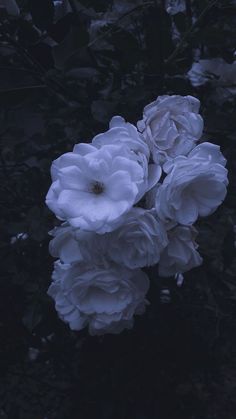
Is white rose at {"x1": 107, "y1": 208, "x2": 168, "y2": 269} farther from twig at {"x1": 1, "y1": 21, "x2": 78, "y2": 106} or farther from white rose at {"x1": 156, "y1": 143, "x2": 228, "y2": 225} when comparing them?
twig at {"x1": 1, "y1": 21, "x2": 78, "y2": 106}

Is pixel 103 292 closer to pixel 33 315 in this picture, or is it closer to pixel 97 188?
pixel 97 188

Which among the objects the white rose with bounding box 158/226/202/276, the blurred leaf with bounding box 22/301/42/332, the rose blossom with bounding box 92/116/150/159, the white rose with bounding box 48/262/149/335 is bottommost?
the blurred leaf with bounding box 22/301/42/332

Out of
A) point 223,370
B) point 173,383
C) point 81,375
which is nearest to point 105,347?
point 81,375

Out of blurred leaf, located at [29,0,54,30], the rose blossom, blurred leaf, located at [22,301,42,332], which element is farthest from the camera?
blurred leaf, located at [22,301,42,332]

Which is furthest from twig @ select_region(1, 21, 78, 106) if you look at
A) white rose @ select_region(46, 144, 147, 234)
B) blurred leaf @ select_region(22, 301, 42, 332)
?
blurred leaf @ select_region(22, 301, 42, 332)

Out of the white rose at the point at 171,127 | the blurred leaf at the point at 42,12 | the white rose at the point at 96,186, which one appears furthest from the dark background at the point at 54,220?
the white rose at the point at 96,186

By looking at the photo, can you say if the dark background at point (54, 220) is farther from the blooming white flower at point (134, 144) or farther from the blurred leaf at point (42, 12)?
the blooming white flower at point (134, 144)

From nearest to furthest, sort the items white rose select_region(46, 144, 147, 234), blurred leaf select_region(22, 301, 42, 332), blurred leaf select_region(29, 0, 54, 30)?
white rose select_region(46, 144, 147, 234) < blurred leaf select_region(29, 0, 54, 30) < blurred leaf select_region(22, 301, 42, 332)
